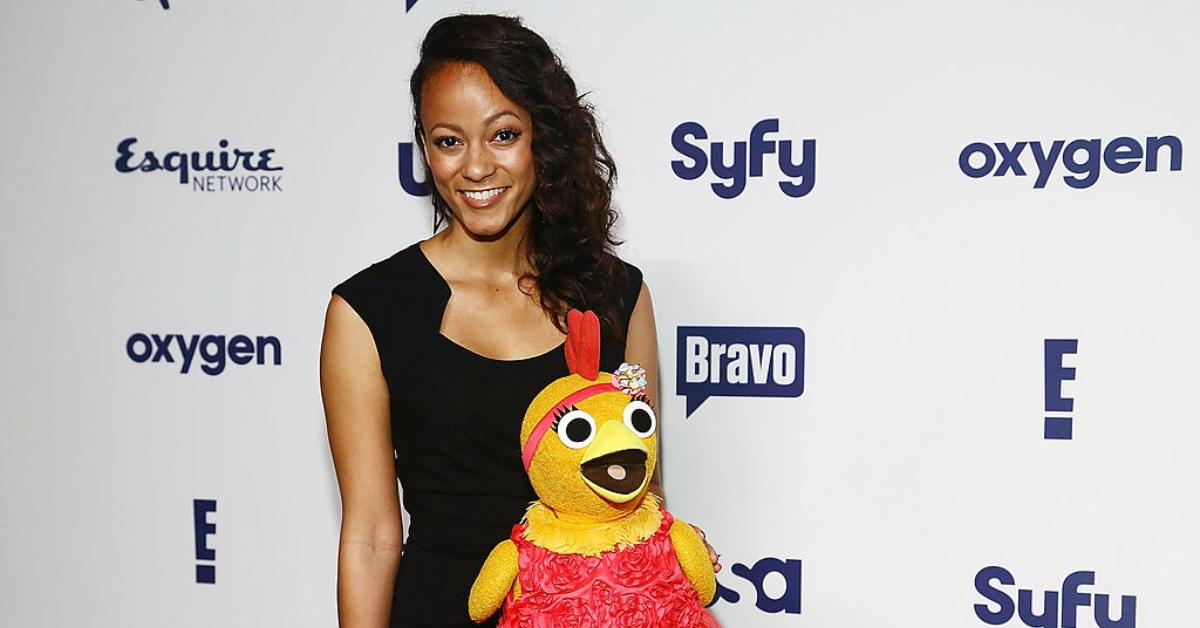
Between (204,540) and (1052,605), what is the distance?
1.35 m

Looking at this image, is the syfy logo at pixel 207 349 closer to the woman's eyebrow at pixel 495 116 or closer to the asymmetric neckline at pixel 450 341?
the asymmetric neckline at pixel 450 341

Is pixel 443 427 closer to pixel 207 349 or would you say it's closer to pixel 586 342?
pixel 586 342

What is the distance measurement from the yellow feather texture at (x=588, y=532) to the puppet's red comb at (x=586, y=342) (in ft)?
0.48

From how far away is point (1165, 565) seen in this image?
4.83 feet

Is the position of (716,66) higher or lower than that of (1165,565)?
higher

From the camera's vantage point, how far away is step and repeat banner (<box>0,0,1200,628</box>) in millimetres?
1459

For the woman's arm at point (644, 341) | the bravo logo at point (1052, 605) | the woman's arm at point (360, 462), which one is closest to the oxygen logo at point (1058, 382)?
the bravo logo at point (1052, 605)

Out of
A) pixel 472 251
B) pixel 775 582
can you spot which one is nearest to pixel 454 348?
pixel 472 251

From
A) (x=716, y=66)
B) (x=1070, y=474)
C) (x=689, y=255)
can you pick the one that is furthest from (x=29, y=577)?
(x=1070, y=474)

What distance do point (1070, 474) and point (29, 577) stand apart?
174cm

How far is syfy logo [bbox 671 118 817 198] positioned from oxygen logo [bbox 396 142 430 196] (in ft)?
1.31

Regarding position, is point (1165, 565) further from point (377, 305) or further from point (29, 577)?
point (29, 577)

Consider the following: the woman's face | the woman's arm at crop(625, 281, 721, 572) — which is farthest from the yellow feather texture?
the woman's face

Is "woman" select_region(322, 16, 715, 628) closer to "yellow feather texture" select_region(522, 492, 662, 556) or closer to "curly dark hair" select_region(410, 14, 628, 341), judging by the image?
"curly dark hair" select_region(410, 14, 628, 341)
